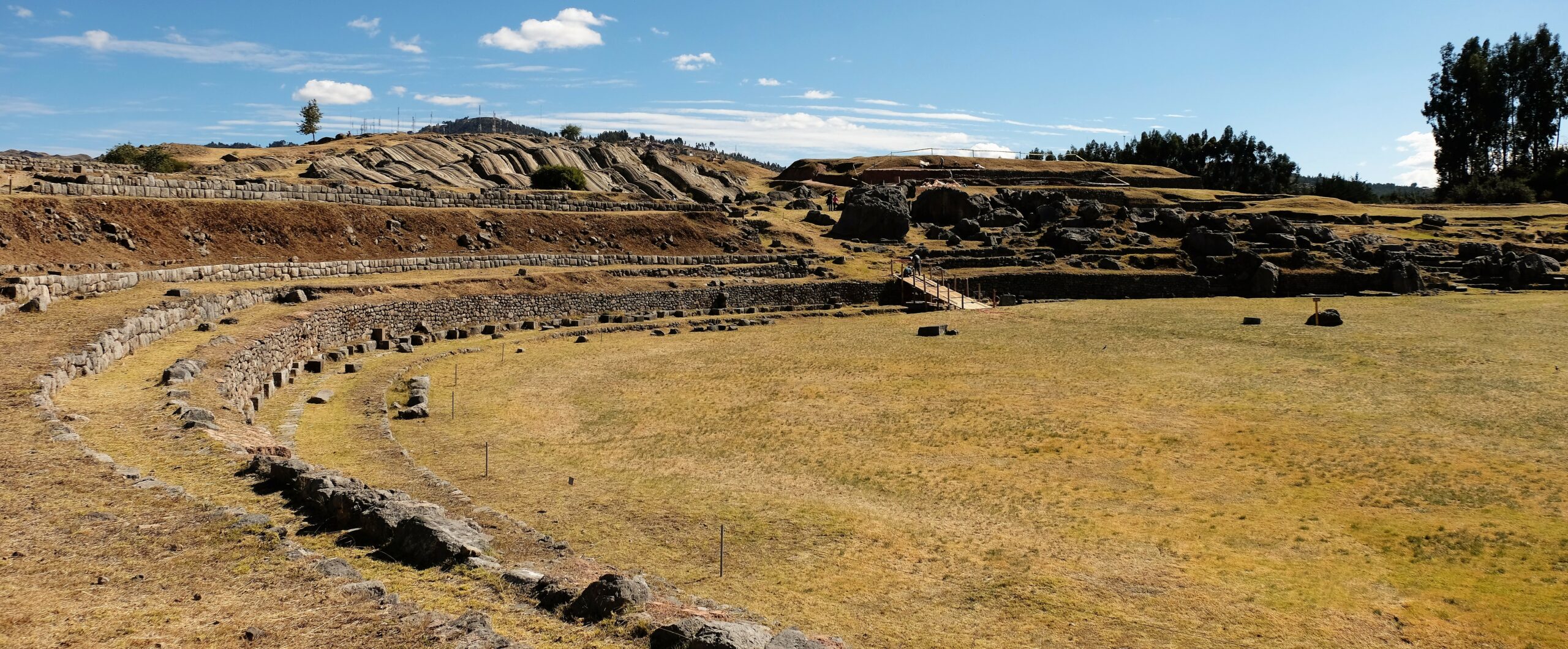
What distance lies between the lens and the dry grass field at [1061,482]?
12828 millimetres

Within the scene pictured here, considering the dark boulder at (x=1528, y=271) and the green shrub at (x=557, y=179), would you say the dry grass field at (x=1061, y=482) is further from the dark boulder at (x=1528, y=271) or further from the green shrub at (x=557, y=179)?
the green shrub at (x=557, y=179)

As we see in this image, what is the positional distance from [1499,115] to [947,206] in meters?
67.3

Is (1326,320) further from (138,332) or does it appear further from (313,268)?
(138,332)

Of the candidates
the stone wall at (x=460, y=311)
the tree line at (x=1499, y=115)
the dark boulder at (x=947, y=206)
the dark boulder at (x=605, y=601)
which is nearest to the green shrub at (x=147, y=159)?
the stone wall at (x=460, y=311)

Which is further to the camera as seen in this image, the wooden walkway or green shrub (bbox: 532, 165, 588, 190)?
green shrub (bbox: 532, 165, 588, 190)

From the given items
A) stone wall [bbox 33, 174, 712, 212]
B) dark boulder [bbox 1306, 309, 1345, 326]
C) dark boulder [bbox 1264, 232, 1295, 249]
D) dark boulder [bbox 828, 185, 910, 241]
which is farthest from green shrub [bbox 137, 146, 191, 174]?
dark boulder [bbox 1264, 232, 1295, 249]

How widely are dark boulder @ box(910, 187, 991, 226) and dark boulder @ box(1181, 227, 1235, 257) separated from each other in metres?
16.3

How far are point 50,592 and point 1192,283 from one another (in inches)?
2322

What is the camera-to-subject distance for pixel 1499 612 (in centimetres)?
1288

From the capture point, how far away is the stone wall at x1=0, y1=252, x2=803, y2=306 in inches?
1186

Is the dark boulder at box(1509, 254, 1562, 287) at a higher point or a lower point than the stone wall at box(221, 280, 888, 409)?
higher

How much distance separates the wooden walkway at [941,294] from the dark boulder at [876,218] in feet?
35.0

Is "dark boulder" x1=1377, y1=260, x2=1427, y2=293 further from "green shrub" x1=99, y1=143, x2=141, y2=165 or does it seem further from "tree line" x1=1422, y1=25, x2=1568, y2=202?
"green shrub" x1=99, y1=143, x2=141, y2=165

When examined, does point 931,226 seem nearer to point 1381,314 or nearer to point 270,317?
point 1381,314
